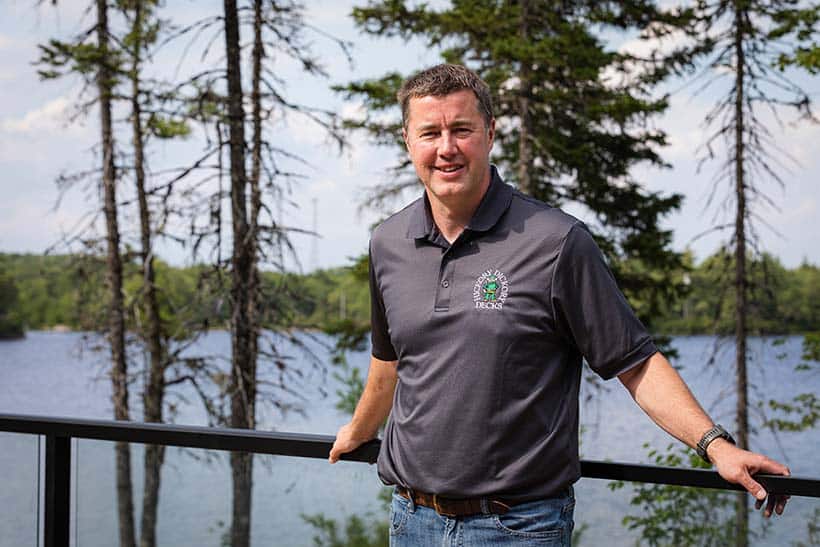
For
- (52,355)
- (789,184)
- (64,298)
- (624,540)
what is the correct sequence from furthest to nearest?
(52,355) < (789,184) < (64,298) < (624,540)

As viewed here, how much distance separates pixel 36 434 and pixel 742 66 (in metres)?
12.3

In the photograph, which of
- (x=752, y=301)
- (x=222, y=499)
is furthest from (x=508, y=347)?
(x=752, y=301)

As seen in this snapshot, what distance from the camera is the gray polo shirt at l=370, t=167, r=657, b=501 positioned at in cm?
195

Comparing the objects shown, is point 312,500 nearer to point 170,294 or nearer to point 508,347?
point 508,347

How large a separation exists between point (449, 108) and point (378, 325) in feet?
1.96

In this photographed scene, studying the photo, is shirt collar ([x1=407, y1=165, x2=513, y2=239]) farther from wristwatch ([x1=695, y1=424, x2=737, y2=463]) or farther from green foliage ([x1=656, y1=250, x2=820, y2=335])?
green foliage ([x1=656, y1=250, x2=820, y2=335])

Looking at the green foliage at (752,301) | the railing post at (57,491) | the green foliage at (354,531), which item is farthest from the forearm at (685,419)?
the green foliage at (752,301)

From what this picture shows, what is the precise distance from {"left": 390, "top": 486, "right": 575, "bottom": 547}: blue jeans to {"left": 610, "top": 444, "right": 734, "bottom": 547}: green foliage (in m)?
0.52

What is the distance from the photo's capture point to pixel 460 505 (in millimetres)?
2045

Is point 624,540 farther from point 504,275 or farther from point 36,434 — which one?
point 36,434

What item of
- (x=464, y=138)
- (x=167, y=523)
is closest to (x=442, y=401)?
(x=464, y=138)

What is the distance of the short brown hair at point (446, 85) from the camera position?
2.02 metres

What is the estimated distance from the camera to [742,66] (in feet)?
44.0

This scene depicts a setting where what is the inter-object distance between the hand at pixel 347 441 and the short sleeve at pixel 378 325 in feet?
0.78
